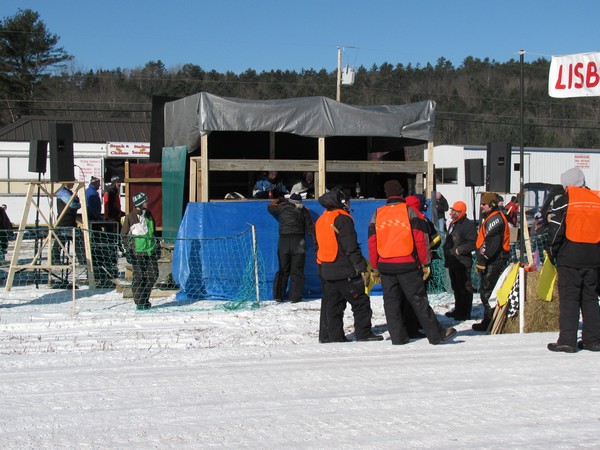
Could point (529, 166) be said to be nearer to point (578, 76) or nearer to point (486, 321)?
point (578, 76)

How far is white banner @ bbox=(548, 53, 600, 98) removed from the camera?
1012 cm

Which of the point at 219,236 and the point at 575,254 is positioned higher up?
the point at 575,254

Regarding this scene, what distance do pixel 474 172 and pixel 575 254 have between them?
373 inches

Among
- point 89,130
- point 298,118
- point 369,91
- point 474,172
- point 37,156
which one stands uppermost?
point 369,91

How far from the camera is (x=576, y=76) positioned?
1030 cm

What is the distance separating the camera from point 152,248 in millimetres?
11211

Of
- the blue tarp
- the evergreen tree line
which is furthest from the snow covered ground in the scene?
the evergreen tree line

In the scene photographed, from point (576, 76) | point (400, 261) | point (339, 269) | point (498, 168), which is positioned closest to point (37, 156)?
point (339, 269)

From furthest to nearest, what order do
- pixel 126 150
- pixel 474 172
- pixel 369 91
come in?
1. pixel 369 91
2. pixel 126 150
3. pixel 474 172

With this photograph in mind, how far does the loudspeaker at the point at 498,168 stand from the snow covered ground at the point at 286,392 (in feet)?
19.0

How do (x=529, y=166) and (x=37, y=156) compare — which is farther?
(x=529, y=166)

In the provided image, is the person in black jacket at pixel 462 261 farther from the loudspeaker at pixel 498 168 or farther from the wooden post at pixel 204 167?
the loudspeaker at pixel 498 168

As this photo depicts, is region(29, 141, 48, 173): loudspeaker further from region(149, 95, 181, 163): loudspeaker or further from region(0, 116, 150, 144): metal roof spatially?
region(0, 116, 150, 144): metal roof

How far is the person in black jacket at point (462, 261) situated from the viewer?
10.0m
